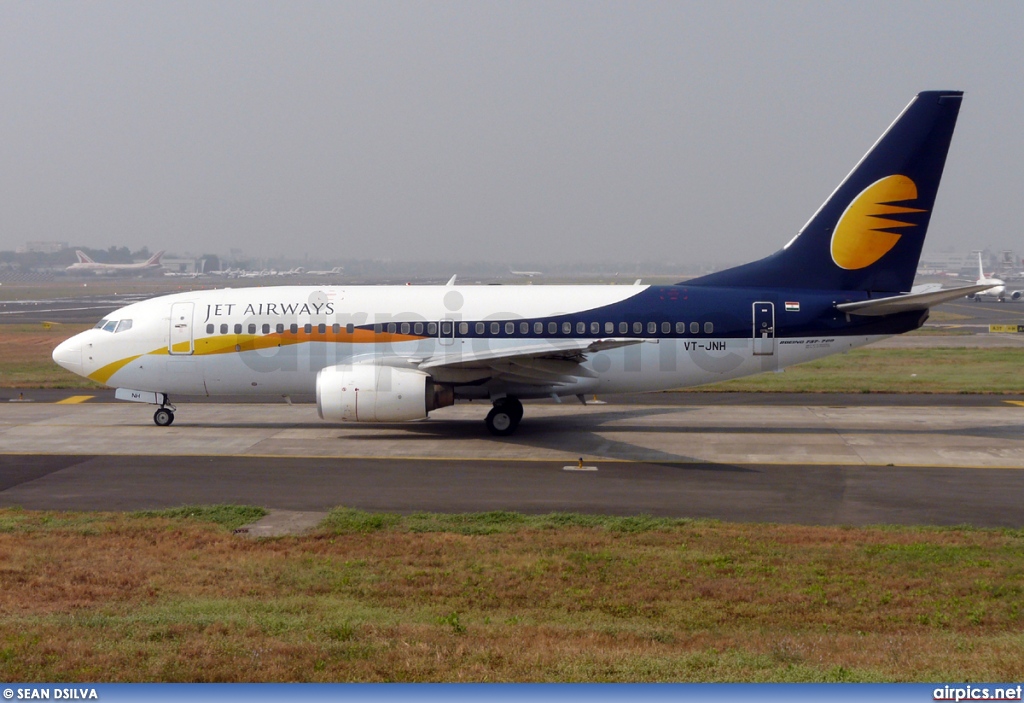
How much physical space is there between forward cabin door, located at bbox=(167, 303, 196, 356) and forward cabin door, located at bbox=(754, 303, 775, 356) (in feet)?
49.1

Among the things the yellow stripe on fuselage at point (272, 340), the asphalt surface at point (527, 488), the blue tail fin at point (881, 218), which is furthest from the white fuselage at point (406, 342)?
the asphalt surface at point (527, 488)

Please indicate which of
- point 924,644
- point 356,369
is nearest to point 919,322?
point 356,369

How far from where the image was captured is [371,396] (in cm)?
2280

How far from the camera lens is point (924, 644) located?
31.6 feet

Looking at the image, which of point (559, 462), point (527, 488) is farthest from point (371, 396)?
point (527, 488)

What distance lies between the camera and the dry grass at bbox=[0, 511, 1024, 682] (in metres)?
8.76

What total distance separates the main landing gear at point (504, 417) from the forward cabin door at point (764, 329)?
6477 millimetres

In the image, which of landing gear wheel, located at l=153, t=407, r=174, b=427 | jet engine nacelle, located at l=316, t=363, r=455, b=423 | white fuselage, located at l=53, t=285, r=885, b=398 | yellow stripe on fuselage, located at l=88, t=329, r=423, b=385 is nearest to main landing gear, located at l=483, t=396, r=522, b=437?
white fuselage, located at l=53, t=285, r=885, b=398

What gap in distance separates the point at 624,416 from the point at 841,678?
20361 mm

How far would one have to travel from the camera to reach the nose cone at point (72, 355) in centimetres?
2592

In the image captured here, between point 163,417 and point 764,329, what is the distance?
16.6 meters

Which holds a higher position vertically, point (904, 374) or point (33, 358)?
point (33, 358)

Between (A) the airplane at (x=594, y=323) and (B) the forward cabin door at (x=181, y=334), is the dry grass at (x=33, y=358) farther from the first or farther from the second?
(B) the forward cabin door at (x=181, y=334)

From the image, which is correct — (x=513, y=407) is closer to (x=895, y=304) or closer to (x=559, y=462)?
(x=559, y=462)
